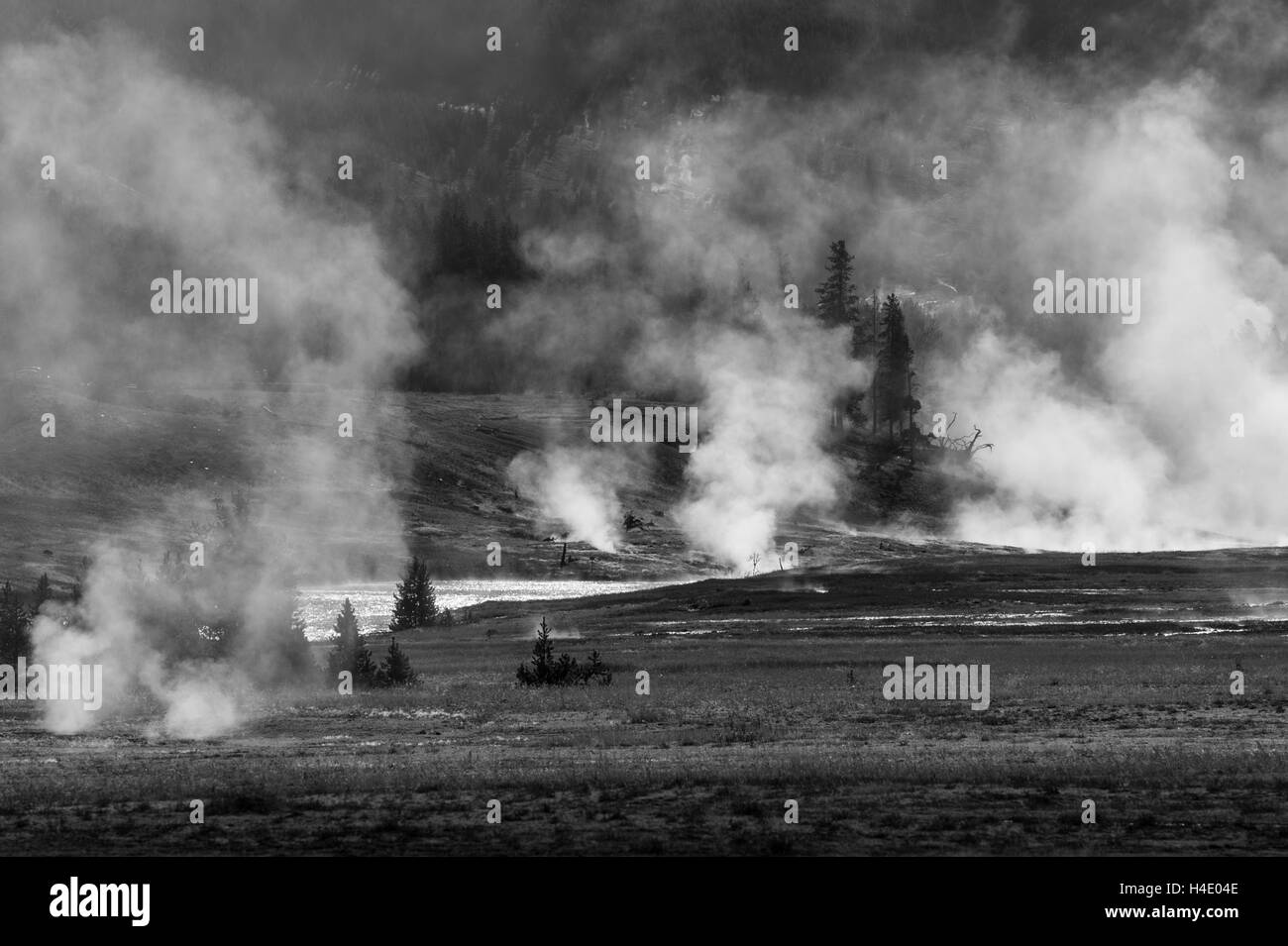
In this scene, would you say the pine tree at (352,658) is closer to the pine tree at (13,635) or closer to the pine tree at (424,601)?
the pine tree at (13,635)

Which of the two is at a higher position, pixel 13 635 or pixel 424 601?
pixel 424 601

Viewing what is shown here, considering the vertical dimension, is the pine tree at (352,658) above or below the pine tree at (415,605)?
below

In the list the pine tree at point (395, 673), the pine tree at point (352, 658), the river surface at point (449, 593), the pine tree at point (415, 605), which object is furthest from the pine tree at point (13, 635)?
the river surface at point (449, 593)

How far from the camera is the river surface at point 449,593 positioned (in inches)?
4545

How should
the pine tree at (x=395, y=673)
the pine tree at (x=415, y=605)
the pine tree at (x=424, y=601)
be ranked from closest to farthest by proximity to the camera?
the pine tree at (x=395, y=673) < the pine tree at (x=415, y=605) < the pine tree at (x=424, y=601)

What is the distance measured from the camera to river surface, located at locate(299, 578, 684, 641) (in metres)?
115

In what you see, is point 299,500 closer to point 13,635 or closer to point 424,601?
point 424,601

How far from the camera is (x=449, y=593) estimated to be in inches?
5448

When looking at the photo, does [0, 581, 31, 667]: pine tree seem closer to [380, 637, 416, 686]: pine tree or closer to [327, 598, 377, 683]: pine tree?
[327, 598, 377, 683]: pine tree

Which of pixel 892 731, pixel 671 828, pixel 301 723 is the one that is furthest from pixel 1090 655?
pixel 671 828

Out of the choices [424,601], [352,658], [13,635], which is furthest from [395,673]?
[424,601]

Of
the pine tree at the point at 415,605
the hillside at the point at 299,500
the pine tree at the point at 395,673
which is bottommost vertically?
the pine tree at the point at 395,673

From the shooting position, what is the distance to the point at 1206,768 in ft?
97.8
